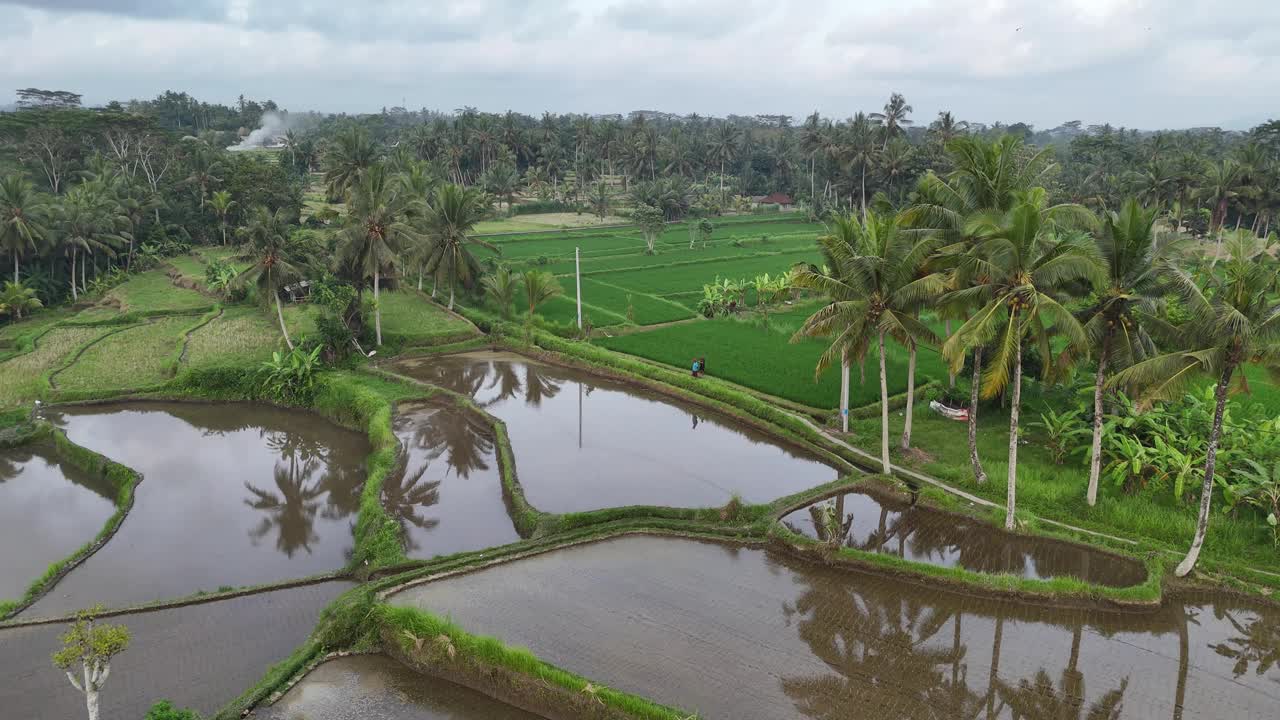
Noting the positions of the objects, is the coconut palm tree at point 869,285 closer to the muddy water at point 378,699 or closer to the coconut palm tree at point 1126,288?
the coconut palm tree at point 1126,288

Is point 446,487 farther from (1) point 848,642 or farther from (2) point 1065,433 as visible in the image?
(2) point 1065,433

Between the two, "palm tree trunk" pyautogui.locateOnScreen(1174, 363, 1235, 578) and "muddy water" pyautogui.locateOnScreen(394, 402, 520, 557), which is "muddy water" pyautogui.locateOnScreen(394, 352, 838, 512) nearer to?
"muddy water" pyautogui.locateOnScreen(394, 402, 520, 557)

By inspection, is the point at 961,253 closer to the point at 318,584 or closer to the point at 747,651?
the point at 747,651

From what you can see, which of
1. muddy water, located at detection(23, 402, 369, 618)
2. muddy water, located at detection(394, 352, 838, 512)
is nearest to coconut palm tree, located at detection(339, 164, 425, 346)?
muddy water, located at detection(394, 352, 838, 512)

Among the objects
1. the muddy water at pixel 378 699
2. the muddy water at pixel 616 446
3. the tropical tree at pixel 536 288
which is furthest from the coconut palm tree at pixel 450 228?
the muddy water at pixel 378 699

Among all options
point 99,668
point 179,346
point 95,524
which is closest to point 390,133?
point 179,346

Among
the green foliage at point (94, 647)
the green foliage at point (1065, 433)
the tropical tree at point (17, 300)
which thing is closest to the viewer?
the green foliage at point (94, 647)
